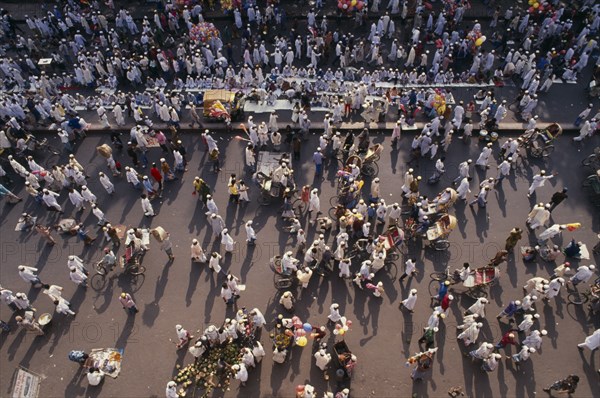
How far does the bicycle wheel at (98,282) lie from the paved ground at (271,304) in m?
0.21

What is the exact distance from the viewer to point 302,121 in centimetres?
2164

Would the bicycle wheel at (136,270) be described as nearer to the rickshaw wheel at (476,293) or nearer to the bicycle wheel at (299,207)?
the bicycle wheel at (299,207)

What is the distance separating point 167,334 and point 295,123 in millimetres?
11320

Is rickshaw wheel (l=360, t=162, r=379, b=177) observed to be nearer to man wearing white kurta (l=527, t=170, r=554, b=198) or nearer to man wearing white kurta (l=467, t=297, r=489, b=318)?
man wearing white kurta (l=527, t=170, r=554, b=198)

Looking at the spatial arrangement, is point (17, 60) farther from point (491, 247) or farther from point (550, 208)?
point (550, 208)

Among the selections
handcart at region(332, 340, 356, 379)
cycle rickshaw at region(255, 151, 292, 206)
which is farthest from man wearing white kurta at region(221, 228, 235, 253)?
handcart at region(332, 340, 356, 379)

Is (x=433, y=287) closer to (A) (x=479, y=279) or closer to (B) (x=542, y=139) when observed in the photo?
(A) (x=479, y=279)

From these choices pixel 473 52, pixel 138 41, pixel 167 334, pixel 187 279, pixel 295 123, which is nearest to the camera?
pixel 167 334

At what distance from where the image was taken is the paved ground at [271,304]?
15039mm

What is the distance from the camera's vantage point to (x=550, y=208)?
1867cm

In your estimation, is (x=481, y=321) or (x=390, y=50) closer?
(x=481, y=321)

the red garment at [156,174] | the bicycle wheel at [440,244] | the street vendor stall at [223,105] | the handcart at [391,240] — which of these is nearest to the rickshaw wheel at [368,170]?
the handcart at [391,240]

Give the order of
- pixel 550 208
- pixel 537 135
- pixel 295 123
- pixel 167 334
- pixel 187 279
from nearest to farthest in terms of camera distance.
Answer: pixel 167 334 < pixel 187 279 < pixel 550 208 < pixel 537 135 < pixel 295 123

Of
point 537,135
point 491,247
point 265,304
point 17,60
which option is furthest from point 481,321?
Answer: point 17,60
